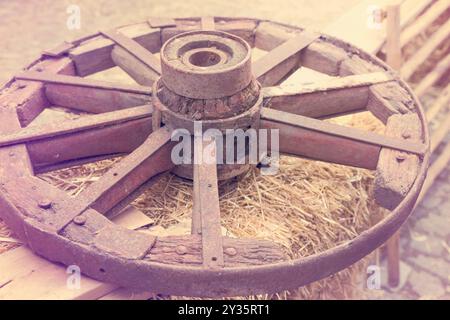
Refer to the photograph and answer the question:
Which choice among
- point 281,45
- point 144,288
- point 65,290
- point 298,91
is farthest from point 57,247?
point 281,45

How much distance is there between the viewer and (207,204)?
2.22m

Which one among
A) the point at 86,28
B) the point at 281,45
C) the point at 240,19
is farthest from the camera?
the point at 86,28

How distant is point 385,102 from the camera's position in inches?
108

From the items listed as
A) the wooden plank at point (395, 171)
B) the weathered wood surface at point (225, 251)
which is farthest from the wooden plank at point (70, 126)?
the wooden plank at point (395, 171)

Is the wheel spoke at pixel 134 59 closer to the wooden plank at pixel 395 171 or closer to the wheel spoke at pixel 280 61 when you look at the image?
the wheel spoke at pixel 280 61

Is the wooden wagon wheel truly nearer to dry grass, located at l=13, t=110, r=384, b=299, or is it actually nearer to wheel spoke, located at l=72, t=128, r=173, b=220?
wheel spoke, located at l=72, t=128, r=173, b=220

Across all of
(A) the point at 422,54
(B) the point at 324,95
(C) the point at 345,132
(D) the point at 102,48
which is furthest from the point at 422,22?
(D) the point at 102,48

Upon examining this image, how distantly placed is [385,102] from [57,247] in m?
1.65

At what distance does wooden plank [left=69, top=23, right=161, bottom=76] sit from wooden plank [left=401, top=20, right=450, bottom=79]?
2.00 metres

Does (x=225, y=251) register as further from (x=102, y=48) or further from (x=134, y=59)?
(x=102, y=48)

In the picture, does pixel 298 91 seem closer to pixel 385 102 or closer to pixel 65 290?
pixel 385 102

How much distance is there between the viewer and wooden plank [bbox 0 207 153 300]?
2162 millimetres

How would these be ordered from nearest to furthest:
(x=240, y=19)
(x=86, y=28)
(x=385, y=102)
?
1. (x=385, y=102)
2. (x=240, y=19)
3. (x=86, y=28)

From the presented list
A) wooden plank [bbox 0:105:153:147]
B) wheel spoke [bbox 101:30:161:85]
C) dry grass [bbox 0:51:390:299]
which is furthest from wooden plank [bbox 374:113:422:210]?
wheel spoke [bbox 101:30:161:85]
